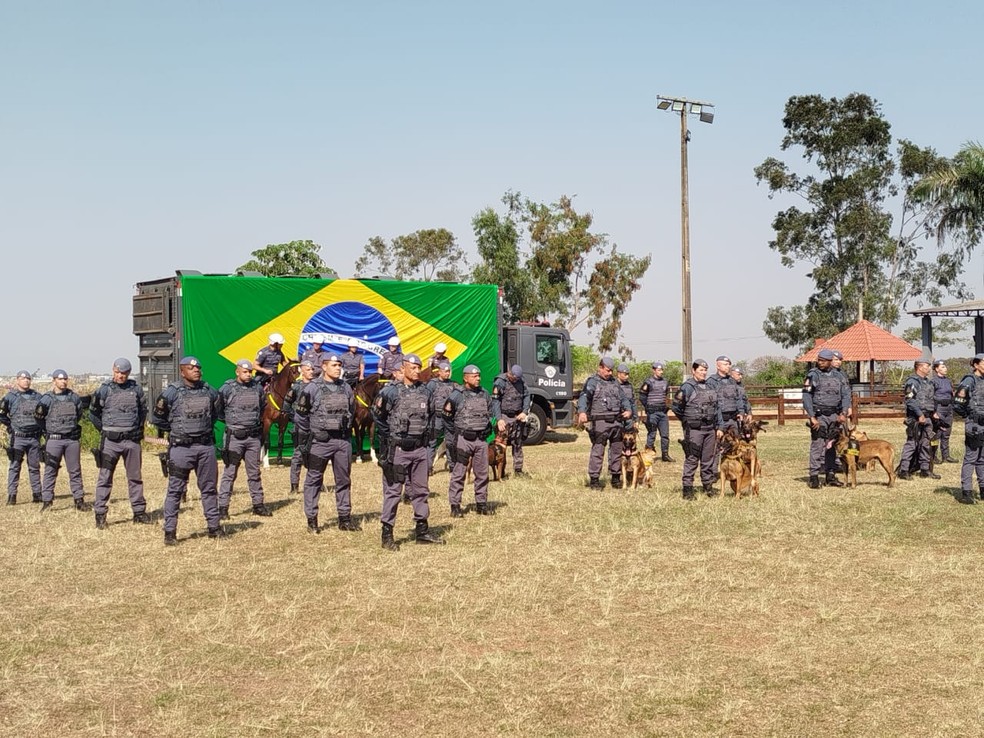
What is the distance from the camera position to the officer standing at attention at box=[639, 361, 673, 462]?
17859 millimetres

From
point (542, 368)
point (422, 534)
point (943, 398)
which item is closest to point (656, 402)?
point (542, 368)

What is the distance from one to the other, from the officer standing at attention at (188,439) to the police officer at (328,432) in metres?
1.11

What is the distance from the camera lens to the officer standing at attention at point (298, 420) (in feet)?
39.2

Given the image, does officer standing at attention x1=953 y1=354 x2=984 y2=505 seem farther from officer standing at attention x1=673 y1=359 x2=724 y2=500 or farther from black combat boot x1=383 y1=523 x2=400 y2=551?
black combat boot x1=383 y1=523 x2=400 y2=551

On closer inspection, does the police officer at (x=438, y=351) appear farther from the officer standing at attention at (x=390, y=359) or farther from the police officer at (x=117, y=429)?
the police officer at (x=117, y=429)

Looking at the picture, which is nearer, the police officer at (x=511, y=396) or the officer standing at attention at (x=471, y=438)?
the officer standing at attention at (x=471, y=438)

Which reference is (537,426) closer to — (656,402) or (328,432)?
(656,402)

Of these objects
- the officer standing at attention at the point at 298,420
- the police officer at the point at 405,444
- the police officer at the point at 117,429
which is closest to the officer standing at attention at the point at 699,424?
the police officer at the point at 405,444

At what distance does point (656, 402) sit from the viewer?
18.9 metres

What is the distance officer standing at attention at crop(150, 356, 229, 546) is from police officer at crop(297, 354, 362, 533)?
43.8 inches

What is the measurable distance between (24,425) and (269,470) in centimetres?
470

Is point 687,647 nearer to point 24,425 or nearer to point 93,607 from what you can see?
point 93,607

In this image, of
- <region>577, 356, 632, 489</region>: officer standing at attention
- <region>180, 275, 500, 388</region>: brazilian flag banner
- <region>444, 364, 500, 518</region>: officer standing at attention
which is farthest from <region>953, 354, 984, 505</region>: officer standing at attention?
<region>180, 275, 500, 388</region>: brazilian flag banner

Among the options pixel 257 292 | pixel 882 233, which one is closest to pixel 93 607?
pixel 257 292
